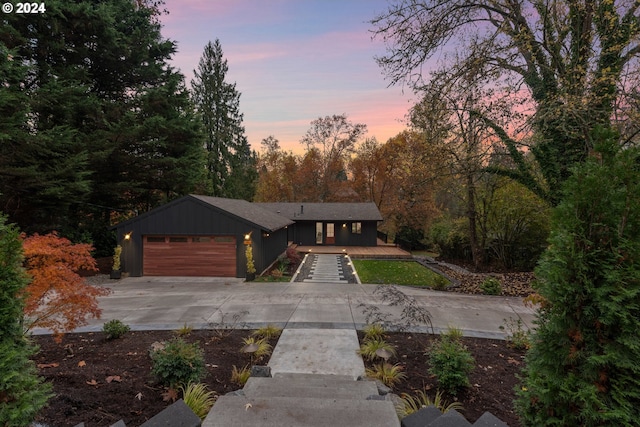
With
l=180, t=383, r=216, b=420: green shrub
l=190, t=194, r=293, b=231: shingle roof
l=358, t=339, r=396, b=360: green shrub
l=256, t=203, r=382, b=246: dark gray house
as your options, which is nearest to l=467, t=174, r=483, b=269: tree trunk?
l=256, t=203, r=382, b=246: dark gray house

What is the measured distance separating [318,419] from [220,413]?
871 millimetres

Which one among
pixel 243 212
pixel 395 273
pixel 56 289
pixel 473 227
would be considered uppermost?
pixel 243 212

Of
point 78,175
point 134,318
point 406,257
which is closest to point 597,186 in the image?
point 134,318

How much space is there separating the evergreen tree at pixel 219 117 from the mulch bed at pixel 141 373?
25402 mm

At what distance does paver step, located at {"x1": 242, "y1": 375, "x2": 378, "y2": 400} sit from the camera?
3418mm

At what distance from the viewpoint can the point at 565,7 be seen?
846 centimetres

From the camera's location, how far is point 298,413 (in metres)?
2.67

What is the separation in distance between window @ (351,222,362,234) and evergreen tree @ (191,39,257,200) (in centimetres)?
1321

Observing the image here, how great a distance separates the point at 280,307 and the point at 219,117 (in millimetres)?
27725

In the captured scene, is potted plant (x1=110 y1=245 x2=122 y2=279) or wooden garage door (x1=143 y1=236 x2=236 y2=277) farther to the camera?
wooden garage door (x1=143 y1=236 x2=236 y2=277)

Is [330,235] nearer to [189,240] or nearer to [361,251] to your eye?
[361,251]

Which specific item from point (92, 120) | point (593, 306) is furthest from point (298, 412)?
point (92, 120)

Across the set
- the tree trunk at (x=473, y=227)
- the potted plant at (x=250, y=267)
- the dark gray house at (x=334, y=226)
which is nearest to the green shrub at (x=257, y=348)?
the potted plant at (x=250, y=267)

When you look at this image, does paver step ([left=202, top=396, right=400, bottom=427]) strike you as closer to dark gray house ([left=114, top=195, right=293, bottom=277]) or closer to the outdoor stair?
the outdoor stair
